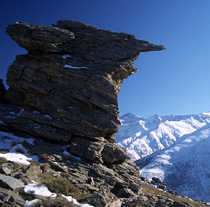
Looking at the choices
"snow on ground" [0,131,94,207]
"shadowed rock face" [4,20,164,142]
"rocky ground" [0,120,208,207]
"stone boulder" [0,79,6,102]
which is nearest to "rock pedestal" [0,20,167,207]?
"shadowed rock face" [4,20,164,142]

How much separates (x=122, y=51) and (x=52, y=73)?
14.6 metres

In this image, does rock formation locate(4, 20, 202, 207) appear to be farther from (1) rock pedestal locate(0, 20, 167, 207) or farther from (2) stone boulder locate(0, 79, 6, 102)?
(2) stone boulder locate(0, 79, 6, 102)

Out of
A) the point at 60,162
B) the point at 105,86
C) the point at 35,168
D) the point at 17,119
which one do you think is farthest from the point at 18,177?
the point at 105,86

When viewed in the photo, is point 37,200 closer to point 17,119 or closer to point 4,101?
point 17,119

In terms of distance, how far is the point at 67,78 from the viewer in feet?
99.6

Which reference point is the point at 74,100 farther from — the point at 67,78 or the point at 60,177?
the point at 60,177

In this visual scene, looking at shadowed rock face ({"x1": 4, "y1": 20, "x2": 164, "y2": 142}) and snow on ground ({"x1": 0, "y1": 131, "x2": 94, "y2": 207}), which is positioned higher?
shadowed rock face ({"x1": 4, "y1": 20, "x2": 164, "y2": 142})

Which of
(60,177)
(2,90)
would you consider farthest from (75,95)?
(2,90)

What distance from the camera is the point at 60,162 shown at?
22203 mm

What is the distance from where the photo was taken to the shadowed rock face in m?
27.8

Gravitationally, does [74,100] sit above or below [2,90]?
below

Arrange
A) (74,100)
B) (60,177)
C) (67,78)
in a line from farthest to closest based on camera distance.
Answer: (67,78) < (74,100) < (60,177)

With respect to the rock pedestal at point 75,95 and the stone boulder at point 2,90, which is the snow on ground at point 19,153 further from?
the stone boulder at point 2,90

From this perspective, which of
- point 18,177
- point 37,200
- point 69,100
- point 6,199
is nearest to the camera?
point 6,199
